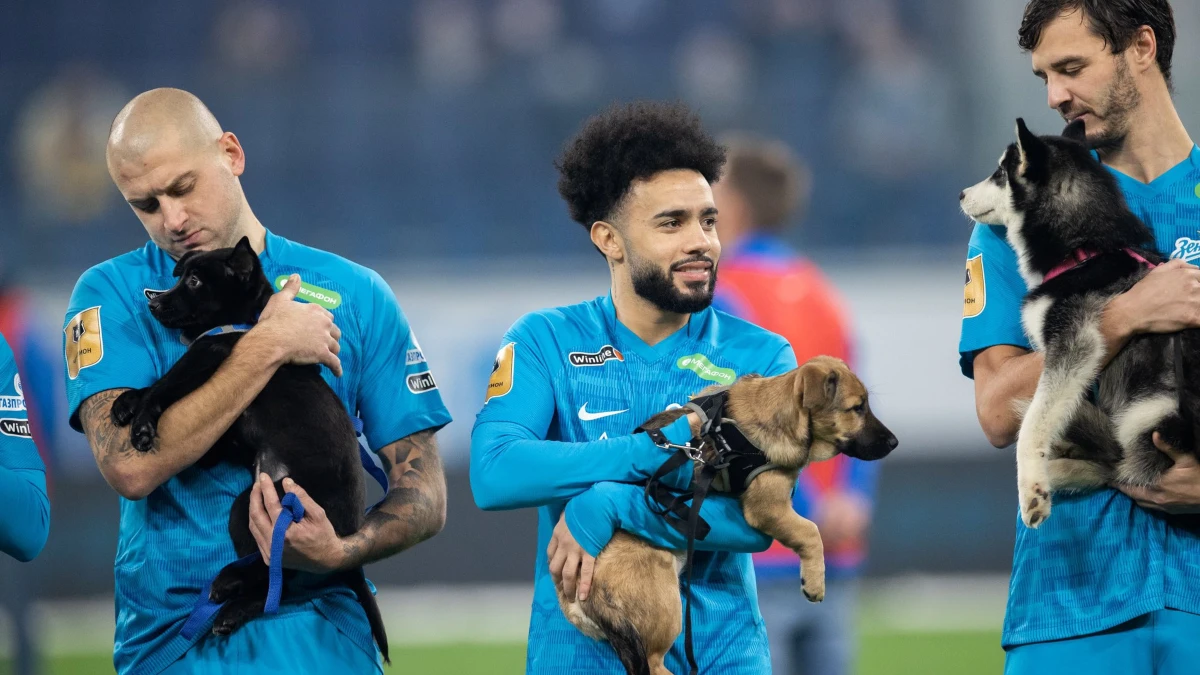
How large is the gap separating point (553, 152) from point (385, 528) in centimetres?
952

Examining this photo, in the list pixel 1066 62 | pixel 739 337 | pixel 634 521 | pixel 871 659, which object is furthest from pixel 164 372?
pixel 871 659

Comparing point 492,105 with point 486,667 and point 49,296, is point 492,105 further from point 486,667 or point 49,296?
point 486,667

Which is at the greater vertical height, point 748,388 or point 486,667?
point 748,388

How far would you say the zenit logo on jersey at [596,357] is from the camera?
3.25 metres

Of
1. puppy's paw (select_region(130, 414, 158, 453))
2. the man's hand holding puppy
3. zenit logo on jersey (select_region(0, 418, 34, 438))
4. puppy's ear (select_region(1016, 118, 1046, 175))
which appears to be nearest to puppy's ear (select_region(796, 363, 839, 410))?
the man's hand holding puppy

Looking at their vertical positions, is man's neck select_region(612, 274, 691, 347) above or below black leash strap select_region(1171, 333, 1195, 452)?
above

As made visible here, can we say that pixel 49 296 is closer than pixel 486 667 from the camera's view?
No

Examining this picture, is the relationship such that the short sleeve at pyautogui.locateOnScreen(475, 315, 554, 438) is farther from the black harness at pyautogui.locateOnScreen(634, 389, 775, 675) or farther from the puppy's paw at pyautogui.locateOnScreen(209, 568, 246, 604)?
the puppy's paw at pyautogui.locateOnScreen(209, 568, 246, 604)

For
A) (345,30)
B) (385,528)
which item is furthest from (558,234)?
(385,528)

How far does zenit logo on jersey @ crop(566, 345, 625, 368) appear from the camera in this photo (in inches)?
128

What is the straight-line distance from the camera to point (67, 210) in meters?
11.8

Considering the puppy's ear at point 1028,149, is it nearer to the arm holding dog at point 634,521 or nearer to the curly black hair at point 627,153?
the curly black hair at point 627,153

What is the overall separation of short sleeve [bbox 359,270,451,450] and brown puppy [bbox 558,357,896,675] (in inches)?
27.7

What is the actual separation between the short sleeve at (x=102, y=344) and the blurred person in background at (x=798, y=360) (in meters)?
2.57
